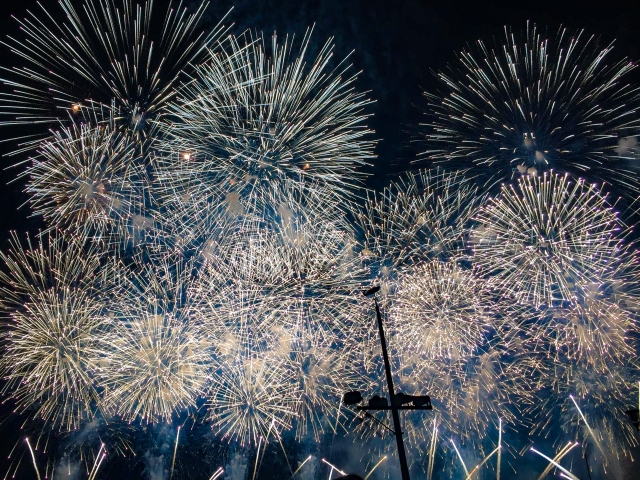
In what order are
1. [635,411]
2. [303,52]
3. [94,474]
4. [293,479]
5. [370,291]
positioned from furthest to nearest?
1. [293,479]
2. [94,474]
3. [303,52]
4. [635,411]
5. [370,291]

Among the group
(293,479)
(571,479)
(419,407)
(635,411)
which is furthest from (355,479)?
(293,479)

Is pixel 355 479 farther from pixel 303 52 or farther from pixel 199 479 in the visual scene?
pixel 199 479

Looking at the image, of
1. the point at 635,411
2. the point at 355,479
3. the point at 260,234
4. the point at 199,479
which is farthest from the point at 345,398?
the point at 199,479

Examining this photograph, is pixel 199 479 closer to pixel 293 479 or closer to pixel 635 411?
pixel 293 479

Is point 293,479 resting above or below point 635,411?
below

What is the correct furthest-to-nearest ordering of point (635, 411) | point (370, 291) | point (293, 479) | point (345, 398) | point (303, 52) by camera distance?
point (293, 479) → point (303, 52) → point (635, 411) → point (370, 291) → point (345, 398)

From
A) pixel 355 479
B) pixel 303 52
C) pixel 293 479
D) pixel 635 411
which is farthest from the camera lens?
pixel 293 479

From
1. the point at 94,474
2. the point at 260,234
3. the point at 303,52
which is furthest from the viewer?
the point at 94,474

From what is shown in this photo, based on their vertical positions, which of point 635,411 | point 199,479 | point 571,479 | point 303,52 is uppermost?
point 303,52

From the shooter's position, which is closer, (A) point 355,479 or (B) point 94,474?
(A) point 355,479
